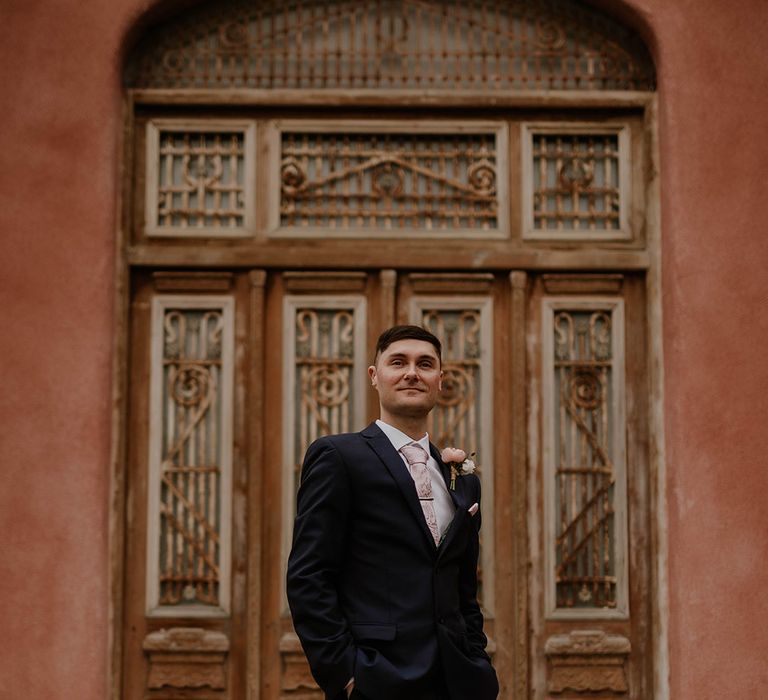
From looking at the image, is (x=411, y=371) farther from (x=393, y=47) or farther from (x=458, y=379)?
(x=393, y=47)

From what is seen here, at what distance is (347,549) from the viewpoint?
3.75 m

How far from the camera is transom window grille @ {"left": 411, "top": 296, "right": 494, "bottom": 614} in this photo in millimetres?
5891

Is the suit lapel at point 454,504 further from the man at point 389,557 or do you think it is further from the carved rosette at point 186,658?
the carved rosette at point 186,658

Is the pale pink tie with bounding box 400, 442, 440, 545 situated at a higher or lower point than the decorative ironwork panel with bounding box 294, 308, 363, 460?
lower

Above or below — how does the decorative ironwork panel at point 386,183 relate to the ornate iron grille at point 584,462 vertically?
above

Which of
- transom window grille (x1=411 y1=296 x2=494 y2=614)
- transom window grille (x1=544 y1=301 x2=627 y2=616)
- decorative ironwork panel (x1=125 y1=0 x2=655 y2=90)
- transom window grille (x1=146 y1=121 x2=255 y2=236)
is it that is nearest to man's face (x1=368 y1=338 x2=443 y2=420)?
transom window grille (x1=411 y1=296 x2=494 y2=614)

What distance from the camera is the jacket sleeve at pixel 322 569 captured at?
11.6 feet

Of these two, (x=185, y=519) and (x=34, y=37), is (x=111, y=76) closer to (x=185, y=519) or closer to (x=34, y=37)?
(x=34, y=37)

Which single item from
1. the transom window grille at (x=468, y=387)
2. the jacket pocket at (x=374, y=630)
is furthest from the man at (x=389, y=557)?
the transom window grille at (x=468, y=387)

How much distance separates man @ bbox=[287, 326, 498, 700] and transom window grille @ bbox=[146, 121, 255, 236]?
7.81ft

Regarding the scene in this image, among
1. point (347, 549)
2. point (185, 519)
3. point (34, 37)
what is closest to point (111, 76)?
point (34, 37)

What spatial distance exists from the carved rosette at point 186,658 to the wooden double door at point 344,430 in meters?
0.01

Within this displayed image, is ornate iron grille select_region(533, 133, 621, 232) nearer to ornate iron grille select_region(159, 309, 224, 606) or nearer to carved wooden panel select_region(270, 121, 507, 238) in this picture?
carved wooden panel select_region(270, 121, 507, 238)

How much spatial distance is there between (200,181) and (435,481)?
9.17ft
